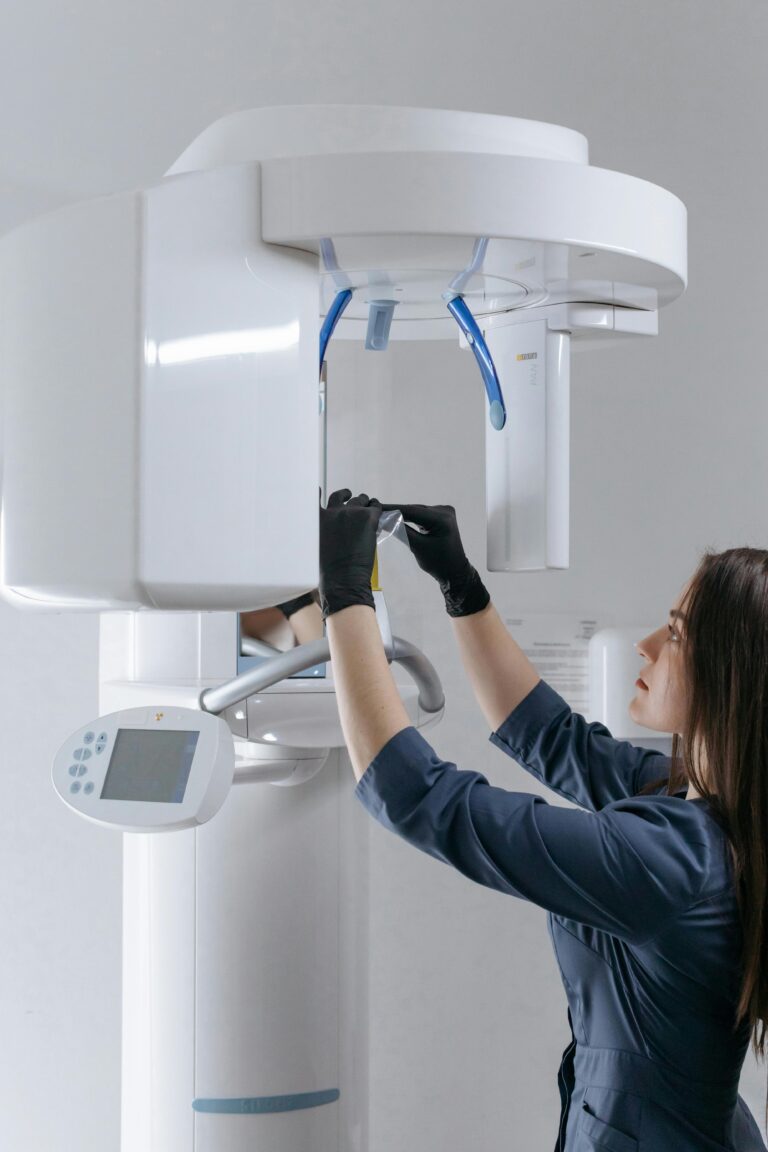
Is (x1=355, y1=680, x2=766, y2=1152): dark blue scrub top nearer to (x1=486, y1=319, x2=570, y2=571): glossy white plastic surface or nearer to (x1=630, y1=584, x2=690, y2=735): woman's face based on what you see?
(x1=630, y1=584, x2=690, y2=735): woman's face

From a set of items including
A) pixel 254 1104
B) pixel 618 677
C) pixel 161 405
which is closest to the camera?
pixel 161 405

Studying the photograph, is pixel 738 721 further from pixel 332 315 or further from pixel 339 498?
pixel 332 315

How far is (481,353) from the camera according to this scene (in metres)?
1.12

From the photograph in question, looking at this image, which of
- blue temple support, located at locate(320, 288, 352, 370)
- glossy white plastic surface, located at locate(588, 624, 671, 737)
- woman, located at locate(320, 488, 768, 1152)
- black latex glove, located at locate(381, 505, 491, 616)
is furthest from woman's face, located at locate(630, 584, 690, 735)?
glossy white plastic surface, located at locate(588, 624, 671, 737)

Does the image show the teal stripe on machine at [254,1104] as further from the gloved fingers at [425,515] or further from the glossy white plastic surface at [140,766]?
the gloved fingers at [425,515]

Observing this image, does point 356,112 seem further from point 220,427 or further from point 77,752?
point 77,752

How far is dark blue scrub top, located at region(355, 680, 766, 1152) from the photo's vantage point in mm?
1037

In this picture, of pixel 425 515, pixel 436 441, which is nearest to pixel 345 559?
pixel 425 515

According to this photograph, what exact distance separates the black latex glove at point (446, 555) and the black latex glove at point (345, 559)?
14 centimetres

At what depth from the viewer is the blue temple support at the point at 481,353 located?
111cm

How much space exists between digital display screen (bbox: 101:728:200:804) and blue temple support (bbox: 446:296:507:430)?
1.53 ft

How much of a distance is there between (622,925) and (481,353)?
0.55m

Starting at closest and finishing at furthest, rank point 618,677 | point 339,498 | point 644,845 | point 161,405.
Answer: point 161,405 → point 644,845 → point 339,498 → point 618,677

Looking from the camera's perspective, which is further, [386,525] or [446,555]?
[446,555]
